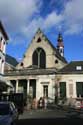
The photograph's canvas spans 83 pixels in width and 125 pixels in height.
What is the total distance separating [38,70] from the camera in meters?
53.0

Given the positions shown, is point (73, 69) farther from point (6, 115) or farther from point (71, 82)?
point (6, 115)

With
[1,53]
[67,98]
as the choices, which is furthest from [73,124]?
[67,98]

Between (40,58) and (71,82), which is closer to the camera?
(71,82)

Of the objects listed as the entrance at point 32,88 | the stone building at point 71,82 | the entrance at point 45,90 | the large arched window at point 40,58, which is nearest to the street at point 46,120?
the stone building at point 71,82

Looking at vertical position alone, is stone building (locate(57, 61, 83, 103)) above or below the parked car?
above

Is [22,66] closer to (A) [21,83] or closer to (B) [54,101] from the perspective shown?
(A) [21,83]

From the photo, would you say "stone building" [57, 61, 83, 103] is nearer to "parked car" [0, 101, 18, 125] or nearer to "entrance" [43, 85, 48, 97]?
"entrance" [43, 85, 48, 97]

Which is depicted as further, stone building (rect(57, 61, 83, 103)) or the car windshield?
stone building (rect(57, 61, 83, 103))

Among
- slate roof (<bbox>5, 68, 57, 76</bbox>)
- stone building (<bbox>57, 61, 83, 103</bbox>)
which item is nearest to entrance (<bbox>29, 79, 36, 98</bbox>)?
slate roof (<bbox>5, 68, 57, 76</bbox>)

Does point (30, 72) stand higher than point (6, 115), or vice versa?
point (30, 72)

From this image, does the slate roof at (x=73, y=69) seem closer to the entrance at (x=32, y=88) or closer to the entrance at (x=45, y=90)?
the entrance at (x=45, y=90)

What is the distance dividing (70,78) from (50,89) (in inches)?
166

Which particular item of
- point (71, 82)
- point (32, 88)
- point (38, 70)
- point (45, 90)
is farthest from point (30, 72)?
point (71, 82)

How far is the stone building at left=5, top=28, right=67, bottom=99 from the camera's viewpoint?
52188 millimetres
